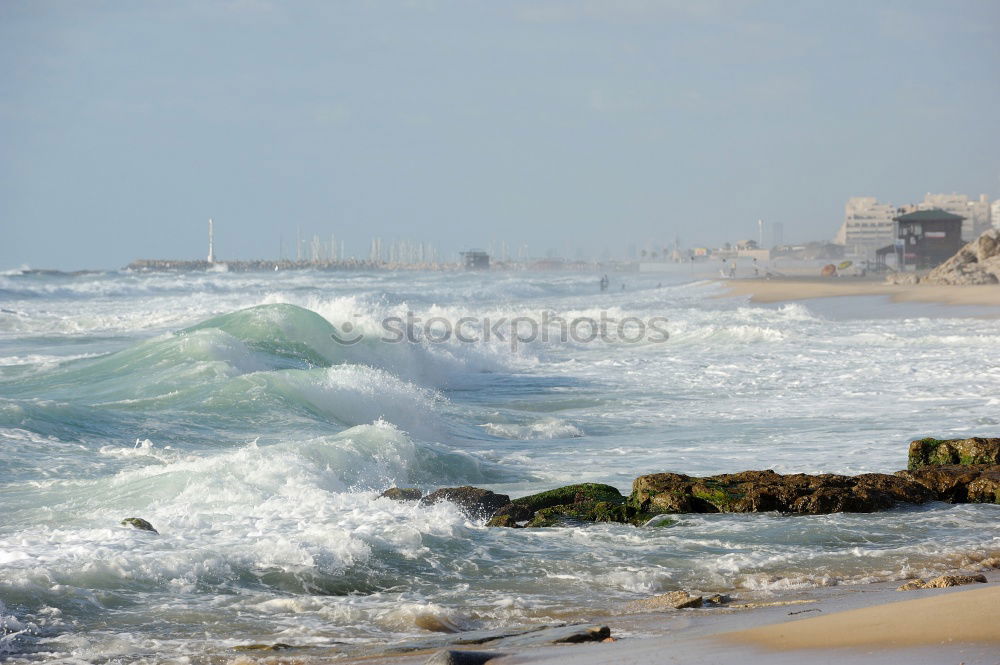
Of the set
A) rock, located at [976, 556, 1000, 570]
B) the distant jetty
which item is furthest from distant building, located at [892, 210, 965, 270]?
the distant jetty

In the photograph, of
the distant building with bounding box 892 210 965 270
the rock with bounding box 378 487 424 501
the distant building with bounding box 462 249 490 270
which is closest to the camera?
the rock with bounding box 378 487 424 501

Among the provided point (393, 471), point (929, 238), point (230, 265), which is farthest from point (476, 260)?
point (393, 471)

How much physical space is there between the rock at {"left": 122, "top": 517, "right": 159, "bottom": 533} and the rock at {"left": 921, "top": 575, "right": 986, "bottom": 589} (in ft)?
17.3

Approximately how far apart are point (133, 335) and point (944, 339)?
22.1 meters

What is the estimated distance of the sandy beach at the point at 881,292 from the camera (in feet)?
135

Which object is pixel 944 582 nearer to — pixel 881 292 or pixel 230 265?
pixel 881 292

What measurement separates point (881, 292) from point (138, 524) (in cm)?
4660

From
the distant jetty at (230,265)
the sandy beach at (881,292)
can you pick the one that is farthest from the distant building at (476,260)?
the sandy beach at (881,292)

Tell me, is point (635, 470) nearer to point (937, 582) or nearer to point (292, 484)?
point (292, 484)

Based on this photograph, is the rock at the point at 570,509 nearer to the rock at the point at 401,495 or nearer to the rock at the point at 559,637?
the rock at the point at 401,495

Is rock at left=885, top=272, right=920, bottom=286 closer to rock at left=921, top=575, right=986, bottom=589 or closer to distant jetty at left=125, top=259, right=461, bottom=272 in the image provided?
rock at left=921, top=575, right=986, bottom=589

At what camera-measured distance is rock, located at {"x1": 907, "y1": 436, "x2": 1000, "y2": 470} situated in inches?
383

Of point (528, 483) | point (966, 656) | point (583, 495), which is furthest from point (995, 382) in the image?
point (966, 656)

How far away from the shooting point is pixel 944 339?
25.7m
